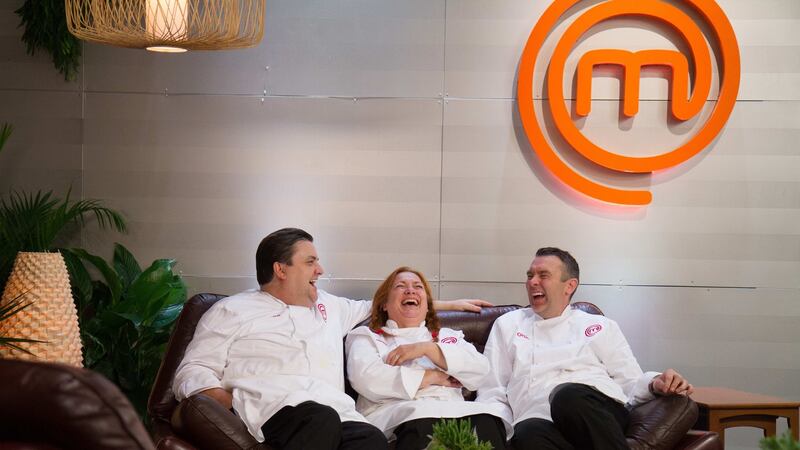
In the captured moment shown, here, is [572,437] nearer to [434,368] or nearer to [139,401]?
[434,368]

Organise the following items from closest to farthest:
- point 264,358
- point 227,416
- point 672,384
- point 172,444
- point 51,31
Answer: point 172,444 → point 227,416 → point 672,384 → point 264,358 → point 51,31

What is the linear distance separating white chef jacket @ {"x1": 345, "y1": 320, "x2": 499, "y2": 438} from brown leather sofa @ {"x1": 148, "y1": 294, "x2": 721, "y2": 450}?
0.73 ft

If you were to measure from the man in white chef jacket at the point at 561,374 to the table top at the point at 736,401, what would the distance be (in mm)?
382

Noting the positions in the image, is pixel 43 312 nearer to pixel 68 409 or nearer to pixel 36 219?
pixel 36 219

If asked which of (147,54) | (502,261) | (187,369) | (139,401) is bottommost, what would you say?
(139,401)

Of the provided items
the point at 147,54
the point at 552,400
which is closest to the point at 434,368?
the point at 552,400

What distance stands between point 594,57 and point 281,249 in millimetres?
1910

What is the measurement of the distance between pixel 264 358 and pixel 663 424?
1565mm

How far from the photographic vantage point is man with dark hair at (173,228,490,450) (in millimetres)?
3662

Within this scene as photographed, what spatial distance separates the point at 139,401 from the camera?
463 centimetres

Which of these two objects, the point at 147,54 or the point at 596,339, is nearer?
the point at 596,339

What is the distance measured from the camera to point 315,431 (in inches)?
141

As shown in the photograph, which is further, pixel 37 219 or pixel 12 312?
pixel 37 219

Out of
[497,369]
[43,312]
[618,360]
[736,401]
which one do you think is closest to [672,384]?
[618,360]
